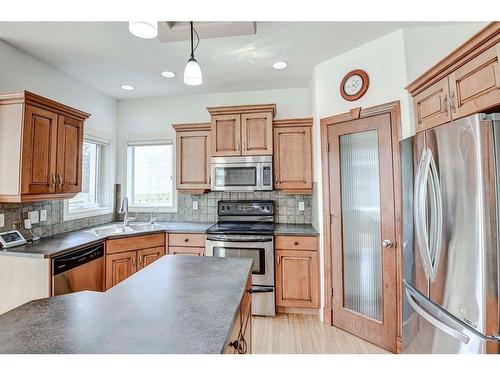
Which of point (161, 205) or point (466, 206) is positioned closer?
point (466, 206)

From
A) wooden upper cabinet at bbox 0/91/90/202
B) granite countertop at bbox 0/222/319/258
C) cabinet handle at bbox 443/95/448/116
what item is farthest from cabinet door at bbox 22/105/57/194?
cabinet handle at bbox 443/95/448/116

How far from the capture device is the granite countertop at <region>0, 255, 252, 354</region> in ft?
2.41

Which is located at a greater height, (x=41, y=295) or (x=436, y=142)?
(x=436, y=142)

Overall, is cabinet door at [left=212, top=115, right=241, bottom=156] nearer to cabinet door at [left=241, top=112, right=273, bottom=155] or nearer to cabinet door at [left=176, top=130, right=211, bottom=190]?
cabinet door at [left=241, top=112, right=273, bottom=155]

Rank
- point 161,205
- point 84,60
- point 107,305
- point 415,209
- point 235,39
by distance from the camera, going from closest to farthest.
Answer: point 107,305
point 415,209
point 235,39
point 84,60
point 161,205

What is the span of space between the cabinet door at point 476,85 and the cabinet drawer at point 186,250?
2554 mm

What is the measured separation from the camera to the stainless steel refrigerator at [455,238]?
44.7 inches

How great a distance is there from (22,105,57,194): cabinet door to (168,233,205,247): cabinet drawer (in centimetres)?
126

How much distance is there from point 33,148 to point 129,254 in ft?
4.36

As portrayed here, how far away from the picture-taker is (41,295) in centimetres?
196
